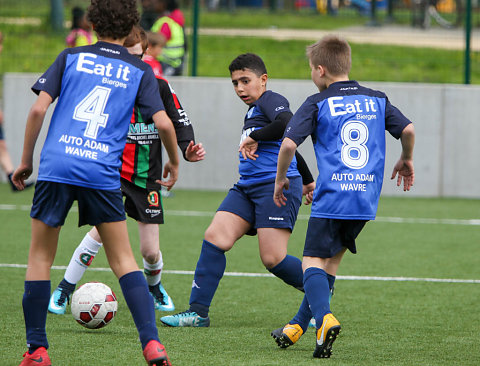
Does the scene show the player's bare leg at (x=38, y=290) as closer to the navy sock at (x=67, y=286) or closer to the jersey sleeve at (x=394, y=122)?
the navy sock at (x=67, y=286)

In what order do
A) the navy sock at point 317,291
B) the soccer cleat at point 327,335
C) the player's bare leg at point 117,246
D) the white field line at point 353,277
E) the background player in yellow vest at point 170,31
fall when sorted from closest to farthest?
the player's bare leg at point 117,246 < the soccer cleat at point 327,335 < the navy sock at point 317,291 < the white field line at point 353,277 < the background player in yellow vest at point 170,31

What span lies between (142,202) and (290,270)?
3.34 feet

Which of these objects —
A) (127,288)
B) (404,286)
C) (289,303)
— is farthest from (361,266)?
(127,288)

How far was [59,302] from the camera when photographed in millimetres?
5363

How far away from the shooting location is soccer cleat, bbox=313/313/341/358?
4.08 m

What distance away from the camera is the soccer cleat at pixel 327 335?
Answer: 13.4 ft

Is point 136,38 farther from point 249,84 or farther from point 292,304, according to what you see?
point 292,304

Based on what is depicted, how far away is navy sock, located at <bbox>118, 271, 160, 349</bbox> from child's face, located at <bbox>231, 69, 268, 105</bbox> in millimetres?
1760

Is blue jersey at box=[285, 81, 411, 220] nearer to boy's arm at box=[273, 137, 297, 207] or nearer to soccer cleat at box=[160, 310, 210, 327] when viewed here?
boy's arm at box=[273, 137, 297, 207]

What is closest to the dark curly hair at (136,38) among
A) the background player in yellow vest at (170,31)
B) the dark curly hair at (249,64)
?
the dark curly hair at (249,64)

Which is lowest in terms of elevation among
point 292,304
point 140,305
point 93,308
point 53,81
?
point 292,304

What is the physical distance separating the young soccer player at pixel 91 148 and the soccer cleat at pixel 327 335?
847mm

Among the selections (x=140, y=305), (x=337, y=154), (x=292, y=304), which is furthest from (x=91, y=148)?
(x=292, y=304)

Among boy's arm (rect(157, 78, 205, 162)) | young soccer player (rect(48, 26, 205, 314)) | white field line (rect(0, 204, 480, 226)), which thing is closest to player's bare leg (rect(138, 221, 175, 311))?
young soccer player (rect(48, 26, 205, 314))
